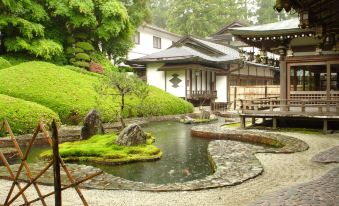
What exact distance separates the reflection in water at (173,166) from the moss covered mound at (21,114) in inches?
246

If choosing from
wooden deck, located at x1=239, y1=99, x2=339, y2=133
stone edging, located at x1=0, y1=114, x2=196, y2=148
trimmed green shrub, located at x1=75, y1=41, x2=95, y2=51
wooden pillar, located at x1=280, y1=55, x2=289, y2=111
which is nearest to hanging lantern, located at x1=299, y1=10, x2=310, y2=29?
wooden deck, located at x1=239, y1=99, x2=339, y2=133

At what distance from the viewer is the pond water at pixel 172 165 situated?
10.7 metres

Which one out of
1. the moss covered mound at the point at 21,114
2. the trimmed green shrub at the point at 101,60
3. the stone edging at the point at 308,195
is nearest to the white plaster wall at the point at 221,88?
the trimmed green shrub at the point at 101,60

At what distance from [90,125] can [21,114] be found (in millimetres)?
4209

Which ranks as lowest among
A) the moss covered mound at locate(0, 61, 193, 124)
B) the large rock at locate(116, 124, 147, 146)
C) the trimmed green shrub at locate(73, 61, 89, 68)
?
the large rock at locate(116, 124, 147, 146)

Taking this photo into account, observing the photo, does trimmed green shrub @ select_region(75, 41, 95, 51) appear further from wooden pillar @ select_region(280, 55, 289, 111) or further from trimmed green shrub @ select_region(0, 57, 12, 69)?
wooden pillar @ select_region(280, 55, 289, 111)

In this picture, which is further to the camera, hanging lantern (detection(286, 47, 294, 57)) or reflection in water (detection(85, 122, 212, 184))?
hanging lantern (detection(286, 47, 294, 57))

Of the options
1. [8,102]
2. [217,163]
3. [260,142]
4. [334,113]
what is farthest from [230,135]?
[8,102]

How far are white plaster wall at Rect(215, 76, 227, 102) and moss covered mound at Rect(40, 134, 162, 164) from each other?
25167 millimetres

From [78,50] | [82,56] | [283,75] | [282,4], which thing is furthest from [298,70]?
[78,50]

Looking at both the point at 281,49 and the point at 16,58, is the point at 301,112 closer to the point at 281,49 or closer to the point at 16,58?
the point at 281,49

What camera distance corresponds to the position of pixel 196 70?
35500 millimetres

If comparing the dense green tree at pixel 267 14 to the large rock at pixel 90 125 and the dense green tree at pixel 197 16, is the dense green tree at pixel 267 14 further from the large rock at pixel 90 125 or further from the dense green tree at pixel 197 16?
the large rock at pixel 90 125

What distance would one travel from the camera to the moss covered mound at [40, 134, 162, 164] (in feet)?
41.2
